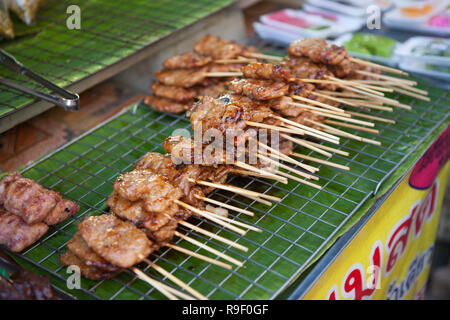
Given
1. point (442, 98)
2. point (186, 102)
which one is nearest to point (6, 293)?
point (186, 102)

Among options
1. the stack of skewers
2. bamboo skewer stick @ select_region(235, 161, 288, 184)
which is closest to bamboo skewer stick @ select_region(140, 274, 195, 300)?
the stack of skewers

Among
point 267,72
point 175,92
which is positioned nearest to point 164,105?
point 175,92

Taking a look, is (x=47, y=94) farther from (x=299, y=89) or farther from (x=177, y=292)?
(x=299, y=89)

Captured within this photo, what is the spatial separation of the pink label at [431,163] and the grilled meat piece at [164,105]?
229 centimetres

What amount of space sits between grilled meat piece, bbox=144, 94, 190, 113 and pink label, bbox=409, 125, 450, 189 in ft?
7.53

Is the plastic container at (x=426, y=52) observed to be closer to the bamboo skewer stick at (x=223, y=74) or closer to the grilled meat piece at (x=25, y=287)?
the bamboo skewer stick at (x=223, y=74)

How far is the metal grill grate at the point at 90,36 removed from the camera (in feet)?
14.3

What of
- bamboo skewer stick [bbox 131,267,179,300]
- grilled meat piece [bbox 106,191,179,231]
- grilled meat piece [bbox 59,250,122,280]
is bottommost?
grilled meat piece [bbox 59,250,122,280]

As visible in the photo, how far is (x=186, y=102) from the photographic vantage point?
4.58 m

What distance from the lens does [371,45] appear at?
5.57 metres

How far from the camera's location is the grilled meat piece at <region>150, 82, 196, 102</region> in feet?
14.8

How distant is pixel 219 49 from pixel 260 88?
1381 mm

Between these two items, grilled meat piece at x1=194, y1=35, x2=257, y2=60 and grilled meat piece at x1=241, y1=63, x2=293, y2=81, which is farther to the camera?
grilled meat piece at x1=194, y1=35, x2=257, y2=60

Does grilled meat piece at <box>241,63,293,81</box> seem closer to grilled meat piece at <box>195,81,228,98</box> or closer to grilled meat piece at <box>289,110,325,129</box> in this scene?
grilled meat piece at <box>289,110,325,129</box>
